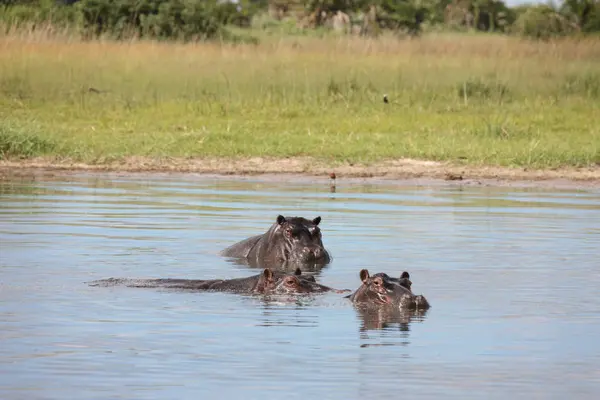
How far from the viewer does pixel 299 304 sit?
8.75 meters

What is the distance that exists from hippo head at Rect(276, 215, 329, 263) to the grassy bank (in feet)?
22.7

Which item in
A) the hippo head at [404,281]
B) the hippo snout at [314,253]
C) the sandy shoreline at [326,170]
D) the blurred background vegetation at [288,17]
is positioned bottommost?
the sandy shoreline at [326,170]

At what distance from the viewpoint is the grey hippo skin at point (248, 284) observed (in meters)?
9.07

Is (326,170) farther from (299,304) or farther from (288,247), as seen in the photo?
(299,304)

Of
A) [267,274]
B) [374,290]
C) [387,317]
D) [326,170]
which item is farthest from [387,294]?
[326,170]

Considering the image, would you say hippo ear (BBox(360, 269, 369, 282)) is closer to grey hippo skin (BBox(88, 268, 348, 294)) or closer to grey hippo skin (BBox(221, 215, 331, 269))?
grey hippo skin (BBox(88, 268, 348, 294))

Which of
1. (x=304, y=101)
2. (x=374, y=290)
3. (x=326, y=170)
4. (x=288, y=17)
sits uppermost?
(x=288, y=17)

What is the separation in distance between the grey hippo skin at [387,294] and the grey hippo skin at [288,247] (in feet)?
5.68

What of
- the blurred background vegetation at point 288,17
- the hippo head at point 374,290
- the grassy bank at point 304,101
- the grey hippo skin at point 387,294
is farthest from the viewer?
the blurred background vegetation at point 288,17

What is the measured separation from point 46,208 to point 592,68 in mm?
12650

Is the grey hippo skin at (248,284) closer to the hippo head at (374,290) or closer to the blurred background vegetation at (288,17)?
the hippo head at (374,290)

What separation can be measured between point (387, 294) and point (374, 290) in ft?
0.30

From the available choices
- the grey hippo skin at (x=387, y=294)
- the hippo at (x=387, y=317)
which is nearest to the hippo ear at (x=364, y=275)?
the grey hippo skin at (x=387, y=294)

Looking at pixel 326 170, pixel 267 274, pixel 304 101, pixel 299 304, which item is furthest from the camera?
pixel 304 101
